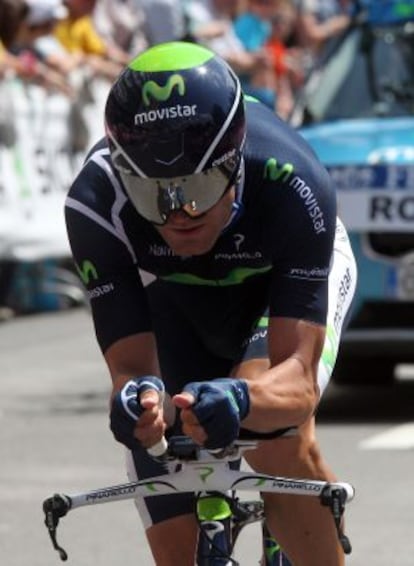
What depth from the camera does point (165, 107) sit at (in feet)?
14.9

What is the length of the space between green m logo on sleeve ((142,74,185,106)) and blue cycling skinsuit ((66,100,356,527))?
49cm

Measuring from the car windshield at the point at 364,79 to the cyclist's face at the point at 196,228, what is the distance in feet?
22.0

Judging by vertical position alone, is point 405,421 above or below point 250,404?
below

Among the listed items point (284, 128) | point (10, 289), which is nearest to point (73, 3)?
point (10, 289)

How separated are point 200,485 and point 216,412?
0.33 metres

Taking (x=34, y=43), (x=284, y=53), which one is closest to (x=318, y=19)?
(x=284, y=53)

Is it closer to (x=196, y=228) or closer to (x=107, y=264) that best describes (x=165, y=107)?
(x=196, y=228)

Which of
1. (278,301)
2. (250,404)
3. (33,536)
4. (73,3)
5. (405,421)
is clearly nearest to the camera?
(250,404)

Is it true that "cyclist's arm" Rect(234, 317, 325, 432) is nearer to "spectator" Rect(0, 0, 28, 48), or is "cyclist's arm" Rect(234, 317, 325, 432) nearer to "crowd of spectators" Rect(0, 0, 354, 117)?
"crowd of spectators" Rect(0, 0, 354, 117)

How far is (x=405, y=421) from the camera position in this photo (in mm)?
10648

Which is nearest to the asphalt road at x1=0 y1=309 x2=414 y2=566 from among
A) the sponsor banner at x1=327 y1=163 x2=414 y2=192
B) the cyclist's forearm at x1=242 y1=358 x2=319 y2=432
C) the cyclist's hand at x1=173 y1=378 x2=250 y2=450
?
the sponsor banner at x1=327 y1=163 x2=414 y2=192

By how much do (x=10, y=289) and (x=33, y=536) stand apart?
325 inches

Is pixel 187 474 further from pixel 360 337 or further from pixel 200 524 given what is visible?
pixel 360 337

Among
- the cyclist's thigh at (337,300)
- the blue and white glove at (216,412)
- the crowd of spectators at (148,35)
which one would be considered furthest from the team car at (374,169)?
the blue and white glove at (216,412)
